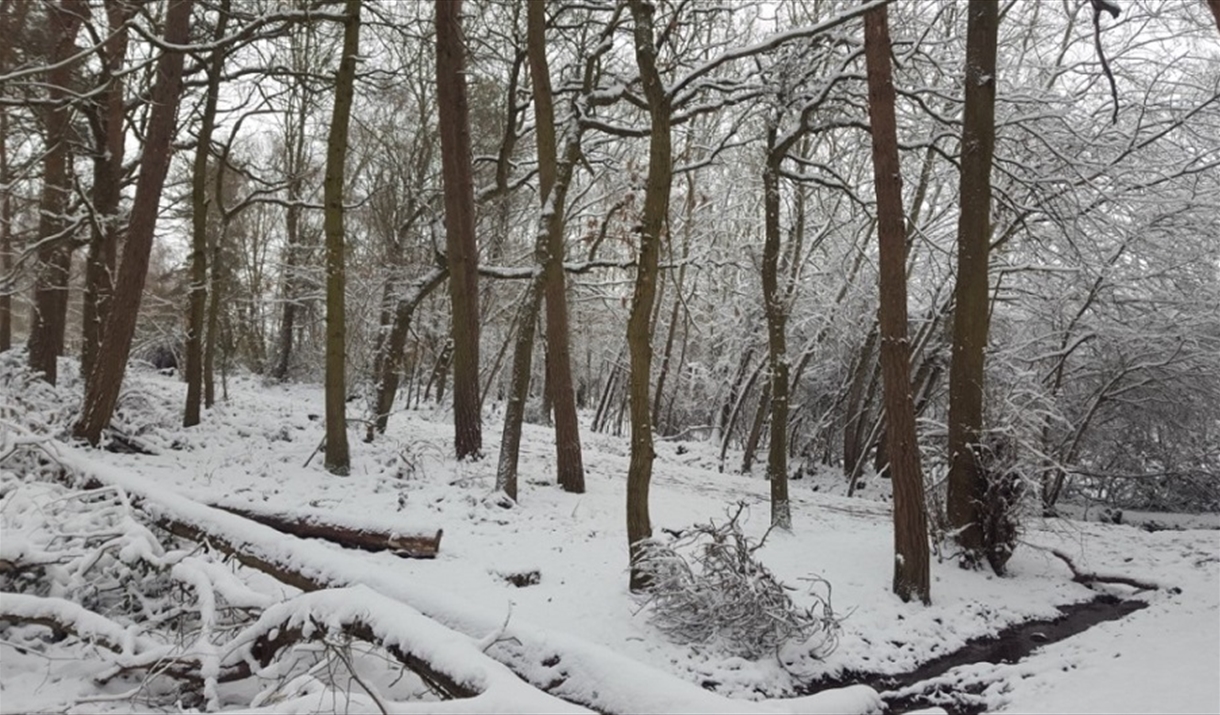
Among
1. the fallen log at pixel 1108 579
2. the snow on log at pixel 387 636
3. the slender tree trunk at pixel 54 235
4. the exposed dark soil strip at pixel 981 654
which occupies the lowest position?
the exposed dark soil strip at pixel 981 654

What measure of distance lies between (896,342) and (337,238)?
22.2ft

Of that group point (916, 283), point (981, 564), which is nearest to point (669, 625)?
point (981, 564)

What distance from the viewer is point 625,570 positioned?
6.85 meters

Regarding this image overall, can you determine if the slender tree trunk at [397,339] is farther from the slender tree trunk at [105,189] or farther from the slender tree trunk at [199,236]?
the slender tree trunk at [105,189]

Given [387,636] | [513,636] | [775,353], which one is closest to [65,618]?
[387,636]

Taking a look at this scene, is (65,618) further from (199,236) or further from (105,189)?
(105,189)

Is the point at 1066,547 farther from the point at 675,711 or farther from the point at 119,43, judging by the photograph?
the point at 119,43

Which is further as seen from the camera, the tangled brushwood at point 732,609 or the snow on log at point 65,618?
the tangled brushwood at point 732,609

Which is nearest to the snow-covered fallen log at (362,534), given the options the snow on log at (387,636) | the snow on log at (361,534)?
the snow on log at (361,534)

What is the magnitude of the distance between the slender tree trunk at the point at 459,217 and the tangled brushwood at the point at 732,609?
17.0ft

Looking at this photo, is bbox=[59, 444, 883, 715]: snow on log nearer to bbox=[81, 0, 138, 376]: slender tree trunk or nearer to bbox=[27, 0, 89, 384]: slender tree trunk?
bbox=[81, 0, 138, 376]: slender tree trunk

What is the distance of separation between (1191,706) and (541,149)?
8.51 meters

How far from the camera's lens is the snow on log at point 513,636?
318 cm

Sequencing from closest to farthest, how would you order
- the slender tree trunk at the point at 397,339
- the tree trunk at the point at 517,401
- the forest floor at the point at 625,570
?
the forest floor at the point at 625,570 < the tree trunk at the point at 517,401 < the slender tree trunk at the point at 397,339
